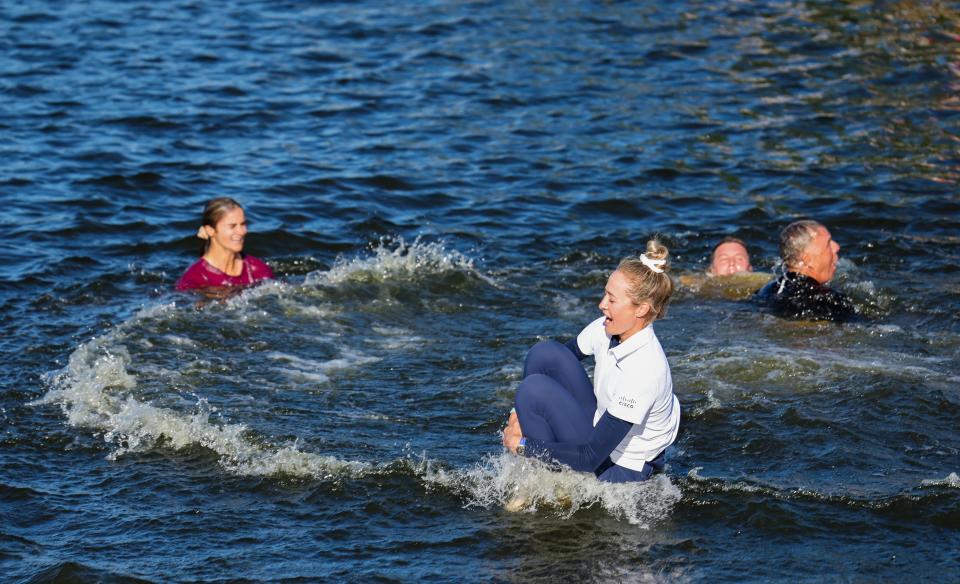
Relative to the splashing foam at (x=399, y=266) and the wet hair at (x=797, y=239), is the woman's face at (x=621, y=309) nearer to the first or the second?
the wet hair at (x=797, y=239)

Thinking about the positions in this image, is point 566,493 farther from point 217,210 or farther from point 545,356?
point 217,210

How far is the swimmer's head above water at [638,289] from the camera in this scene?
7383 millimetres

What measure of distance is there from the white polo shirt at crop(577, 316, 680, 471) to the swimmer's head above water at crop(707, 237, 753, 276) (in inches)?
201

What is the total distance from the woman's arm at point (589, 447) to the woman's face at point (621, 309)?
542mm

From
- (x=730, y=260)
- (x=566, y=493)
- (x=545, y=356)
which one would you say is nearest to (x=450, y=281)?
(x=730, y=260)

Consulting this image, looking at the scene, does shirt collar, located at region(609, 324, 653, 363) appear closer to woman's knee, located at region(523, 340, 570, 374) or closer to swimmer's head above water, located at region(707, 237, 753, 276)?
woman's knee, located at region(523, 340, 570, 374)

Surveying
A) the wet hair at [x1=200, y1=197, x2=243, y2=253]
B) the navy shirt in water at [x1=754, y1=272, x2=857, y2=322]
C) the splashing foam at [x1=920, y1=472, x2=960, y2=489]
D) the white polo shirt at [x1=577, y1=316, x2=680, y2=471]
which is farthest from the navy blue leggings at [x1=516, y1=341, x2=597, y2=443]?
the wet hair at [x1=200, y1=197, x2=243, y2=253]

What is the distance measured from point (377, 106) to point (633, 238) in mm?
6461

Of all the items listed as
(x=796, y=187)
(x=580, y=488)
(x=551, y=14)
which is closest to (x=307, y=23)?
(x=551, y=14)

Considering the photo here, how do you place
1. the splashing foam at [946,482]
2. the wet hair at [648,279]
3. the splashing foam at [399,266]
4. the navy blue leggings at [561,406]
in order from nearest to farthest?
the wet hair at [648,279] < the navy blue leggings at [561,406] < the splashing foam at [946,482] < the splashing foam at [399,266]

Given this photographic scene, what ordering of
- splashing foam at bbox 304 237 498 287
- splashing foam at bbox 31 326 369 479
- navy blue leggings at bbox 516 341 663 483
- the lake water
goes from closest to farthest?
1. navy blue leggings at bbox 516 341 663 483
2. the lake water
3. splashing foam at bbox 31 326 369 479
4. splashing foam at bbox 304 237 498 287

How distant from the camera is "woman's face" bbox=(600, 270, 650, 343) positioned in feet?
24.3

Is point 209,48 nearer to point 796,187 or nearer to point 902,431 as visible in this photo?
point 796,187

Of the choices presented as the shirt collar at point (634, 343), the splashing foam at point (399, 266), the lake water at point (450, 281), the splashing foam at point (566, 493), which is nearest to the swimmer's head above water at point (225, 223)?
the lake water at point (450, 281)
